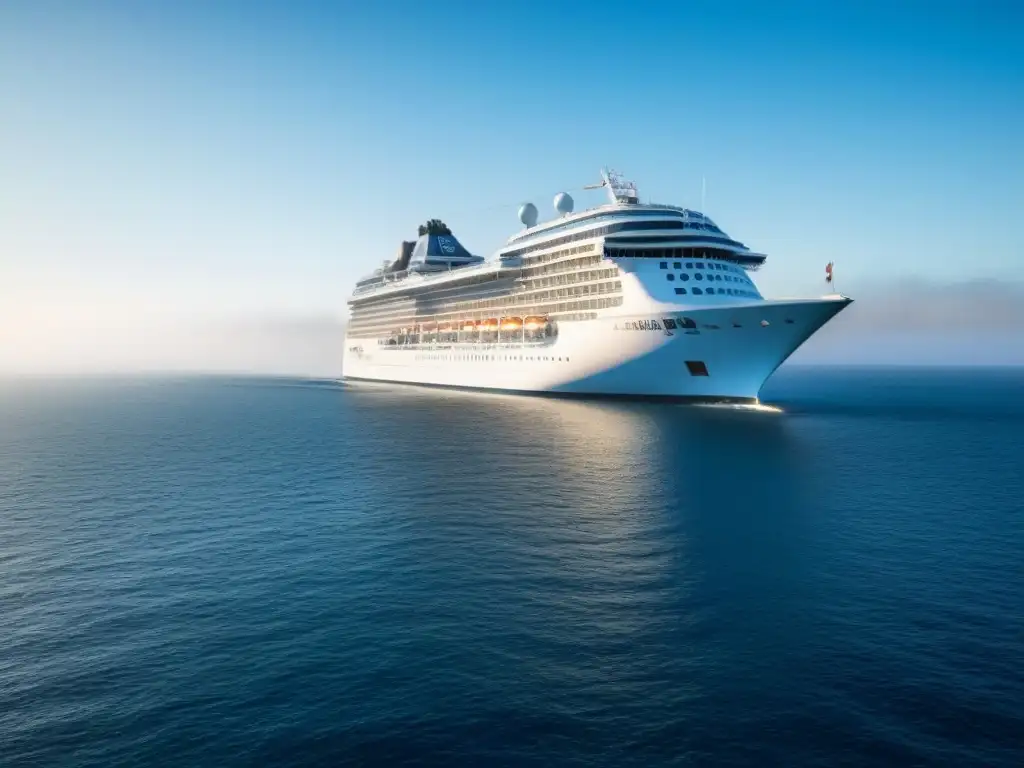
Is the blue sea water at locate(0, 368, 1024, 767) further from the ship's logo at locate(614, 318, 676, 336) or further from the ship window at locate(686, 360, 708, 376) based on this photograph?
the ship's logo at locate(614, 318, 676, 336)

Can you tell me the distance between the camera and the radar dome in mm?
105312

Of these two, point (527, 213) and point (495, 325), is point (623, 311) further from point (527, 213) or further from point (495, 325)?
point (527, 213)

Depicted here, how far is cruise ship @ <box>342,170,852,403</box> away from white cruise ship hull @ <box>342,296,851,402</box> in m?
0.13

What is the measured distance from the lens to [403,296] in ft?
405

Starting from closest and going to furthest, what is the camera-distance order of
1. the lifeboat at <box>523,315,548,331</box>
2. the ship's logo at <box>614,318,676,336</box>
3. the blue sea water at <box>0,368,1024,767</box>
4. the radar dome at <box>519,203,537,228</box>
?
1. the blue sea water at <box>0,368,1024,767</box>
2. the ship's logo at <box>614,318,676,336</box>
3. the lifeboat at <box>523,315,548,331</box>
4. the radar dome at <box>519,203,537,228</box>

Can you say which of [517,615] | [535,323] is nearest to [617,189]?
[535,323]

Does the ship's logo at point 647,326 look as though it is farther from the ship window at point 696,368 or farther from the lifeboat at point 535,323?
the lifeboat at point 535,323

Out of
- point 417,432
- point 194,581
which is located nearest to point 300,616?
point 194,581

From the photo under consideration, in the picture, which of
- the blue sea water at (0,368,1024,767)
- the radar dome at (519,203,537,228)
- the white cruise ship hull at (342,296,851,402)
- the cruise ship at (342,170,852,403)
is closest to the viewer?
the blue sea water at (0,368,1024,767)

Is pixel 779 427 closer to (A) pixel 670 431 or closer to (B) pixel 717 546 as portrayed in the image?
(A) pixel 670 431

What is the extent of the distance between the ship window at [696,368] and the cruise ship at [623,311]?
0.35 ft

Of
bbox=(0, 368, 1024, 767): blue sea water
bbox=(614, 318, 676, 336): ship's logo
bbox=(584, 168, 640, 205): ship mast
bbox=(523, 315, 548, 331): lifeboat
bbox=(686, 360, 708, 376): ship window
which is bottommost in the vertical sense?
bbox=(0, 368, 1024, 767): blue sea water

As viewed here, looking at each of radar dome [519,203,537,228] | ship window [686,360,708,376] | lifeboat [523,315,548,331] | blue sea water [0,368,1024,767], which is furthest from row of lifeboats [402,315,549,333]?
blue sea water [0,368,1024,767]

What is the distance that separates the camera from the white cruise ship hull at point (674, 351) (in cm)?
6128
